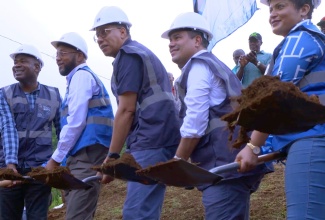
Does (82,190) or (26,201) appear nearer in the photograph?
(82,190)

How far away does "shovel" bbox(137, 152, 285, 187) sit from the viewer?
120 inches

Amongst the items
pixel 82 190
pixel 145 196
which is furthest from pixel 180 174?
pixel 82 190

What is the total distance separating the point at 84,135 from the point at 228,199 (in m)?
1.60

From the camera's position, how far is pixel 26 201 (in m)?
5.16

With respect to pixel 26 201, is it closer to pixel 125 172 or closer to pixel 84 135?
pixel 84 135

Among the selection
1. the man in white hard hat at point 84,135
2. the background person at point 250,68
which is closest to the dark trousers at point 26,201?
the man in white hard hat at point 84,135

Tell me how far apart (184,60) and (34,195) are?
82.8 inches

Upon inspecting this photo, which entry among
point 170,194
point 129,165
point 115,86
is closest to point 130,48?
point 115,86

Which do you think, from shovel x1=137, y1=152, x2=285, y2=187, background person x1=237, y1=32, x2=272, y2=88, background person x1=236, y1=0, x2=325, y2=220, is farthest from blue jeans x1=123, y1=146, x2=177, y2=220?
background person x1=237, y1=32, x2=272, y2=88

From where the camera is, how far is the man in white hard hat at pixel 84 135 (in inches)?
179

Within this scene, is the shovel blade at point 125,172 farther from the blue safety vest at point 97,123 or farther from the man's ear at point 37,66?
the man's ear at point 37,66

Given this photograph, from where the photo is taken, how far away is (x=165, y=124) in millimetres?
4023

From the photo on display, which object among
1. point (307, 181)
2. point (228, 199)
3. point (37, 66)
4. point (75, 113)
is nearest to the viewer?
point (307, 181)

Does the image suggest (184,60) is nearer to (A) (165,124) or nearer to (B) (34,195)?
(A) (165,124)
